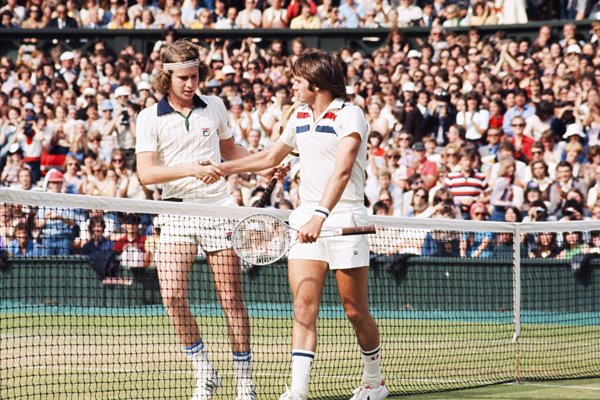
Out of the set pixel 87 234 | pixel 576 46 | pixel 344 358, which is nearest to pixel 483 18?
pixel 576 46

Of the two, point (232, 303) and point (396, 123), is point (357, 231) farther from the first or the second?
point (396, 123)

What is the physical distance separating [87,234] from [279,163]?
30.6 ft

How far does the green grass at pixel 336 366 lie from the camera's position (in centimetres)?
886

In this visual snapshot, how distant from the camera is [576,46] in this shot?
20.1 meters

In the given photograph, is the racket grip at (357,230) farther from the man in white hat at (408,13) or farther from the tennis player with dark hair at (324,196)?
the man in white hat at (408,13)

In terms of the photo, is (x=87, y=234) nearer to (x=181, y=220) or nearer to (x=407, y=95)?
(x=407, y=95)

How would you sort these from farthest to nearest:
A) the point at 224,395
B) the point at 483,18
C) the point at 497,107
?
the point at 483,18 < the point at 497,107 < the point at 224,395

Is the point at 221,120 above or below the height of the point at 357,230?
above

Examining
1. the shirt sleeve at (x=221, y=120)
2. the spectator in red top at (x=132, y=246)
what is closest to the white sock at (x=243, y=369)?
the shirt sleeve at (x=221, y=120)

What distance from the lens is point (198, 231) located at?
8.09 meters

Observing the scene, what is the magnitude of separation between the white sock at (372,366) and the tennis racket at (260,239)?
0.88 m

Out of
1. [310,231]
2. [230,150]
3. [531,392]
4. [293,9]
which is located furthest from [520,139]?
[310,231]

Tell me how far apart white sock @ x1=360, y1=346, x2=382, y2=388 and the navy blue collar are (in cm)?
204

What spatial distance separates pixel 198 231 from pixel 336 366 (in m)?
2.98
